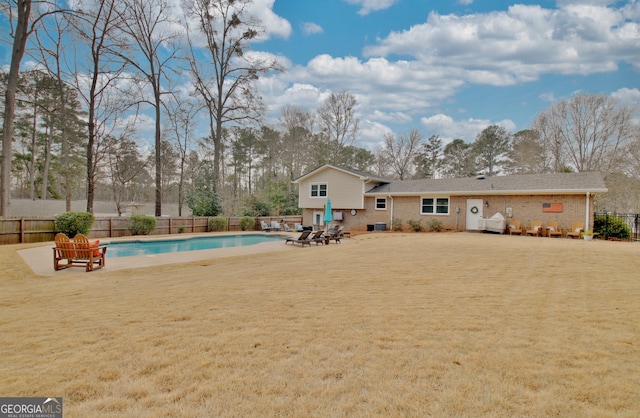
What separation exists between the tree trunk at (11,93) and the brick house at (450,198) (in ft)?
55.6

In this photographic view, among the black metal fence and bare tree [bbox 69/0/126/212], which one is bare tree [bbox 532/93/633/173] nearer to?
the black metal fence

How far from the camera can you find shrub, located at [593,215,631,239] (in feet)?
50.7

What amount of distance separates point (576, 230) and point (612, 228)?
67.2 inches

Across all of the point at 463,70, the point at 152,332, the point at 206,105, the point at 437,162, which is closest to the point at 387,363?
the point at 152,332

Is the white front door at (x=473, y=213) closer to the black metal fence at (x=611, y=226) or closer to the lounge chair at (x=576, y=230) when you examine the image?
the lounge chair at (x=576, y=230)

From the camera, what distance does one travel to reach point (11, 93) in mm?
14508

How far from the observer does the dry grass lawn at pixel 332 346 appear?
233 cm

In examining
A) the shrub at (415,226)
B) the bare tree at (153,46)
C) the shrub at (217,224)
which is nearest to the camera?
the shrub at (415,226)

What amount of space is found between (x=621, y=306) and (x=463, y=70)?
1968 centimetres

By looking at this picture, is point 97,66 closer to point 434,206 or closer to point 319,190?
point 319,190

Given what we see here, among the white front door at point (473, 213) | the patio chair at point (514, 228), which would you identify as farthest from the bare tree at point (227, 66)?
the patio chair at point (514, 228)

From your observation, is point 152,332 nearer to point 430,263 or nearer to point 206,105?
point 430,263

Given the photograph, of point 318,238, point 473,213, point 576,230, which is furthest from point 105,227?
point 576,230

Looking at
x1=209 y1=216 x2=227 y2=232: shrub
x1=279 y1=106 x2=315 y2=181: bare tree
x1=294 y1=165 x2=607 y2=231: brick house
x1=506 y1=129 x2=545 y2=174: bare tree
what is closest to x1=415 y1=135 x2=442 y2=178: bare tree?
x1=506 y1=129 x2=545 y2=174: bare tree
